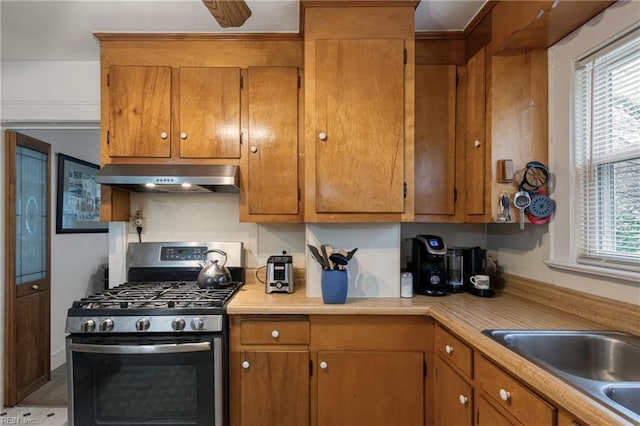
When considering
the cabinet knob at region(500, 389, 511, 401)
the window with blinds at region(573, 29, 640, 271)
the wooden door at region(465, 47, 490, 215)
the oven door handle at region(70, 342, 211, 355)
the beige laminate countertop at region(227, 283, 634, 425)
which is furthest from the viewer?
the wooden door at region(465, 47, 490, 215)

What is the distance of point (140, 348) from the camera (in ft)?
5.20

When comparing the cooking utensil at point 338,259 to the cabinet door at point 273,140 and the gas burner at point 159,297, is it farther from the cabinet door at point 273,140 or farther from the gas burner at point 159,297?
the gas burner at point 159,297

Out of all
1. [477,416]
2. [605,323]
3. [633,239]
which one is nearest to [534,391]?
[477,416]

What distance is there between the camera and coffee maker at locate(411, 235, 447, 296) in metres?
1.92

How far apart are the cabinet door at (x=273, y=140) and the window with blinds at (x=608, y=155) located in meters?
1.44

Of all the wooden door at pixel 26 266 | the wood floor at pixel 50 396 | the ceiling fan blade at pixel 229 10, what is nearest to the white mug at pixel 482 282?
the ceiling fan blade at pixel 229 10

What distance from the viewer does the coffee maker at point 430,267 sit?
1920 millimetres

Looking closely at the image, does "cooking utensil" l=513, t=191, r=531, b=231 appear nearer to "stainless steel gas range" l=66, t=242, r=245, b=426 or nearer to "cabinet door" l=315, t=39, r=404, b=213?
"cabinet door" l=315, t=39, r=404, b=213

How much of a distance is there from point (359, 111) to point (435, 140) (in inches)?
22.1

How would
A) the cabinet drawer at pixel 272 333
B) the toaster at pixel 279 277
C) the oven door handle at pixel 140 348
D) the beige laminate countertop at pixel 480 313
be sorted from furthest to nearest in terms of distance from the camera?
the toaster at pixel 279 277
the cabinet drawer at pixel 272 333
the oven door handle at pixel 140 348
the beige laminate countertop at pixel 480 313

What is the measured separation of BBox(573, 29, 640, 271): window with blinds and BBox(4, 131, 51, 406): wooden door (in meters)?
3.57

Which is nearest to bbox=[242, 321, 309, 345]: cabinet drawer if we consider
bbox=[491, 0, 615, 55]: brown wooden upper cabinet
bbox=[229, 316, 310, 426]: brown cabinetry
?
bbox=[229, 316, 310, 426]: brown cabinetry

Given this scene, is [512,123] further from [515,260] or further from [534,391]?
[534,391]

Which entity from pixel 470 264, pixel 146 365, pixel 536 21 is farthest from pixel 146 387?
pixel 536 21
